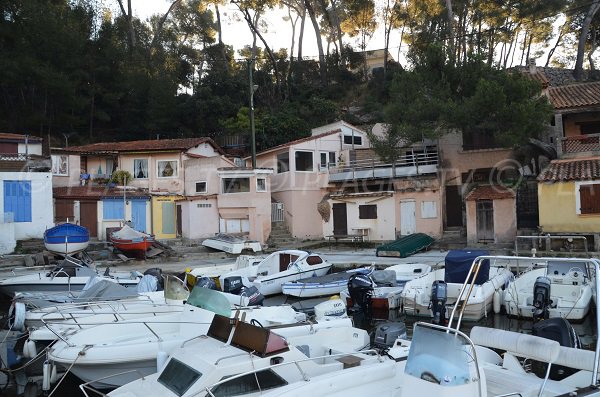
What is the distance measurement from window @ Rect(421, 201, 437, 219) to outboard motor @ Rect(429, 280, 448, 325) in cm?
1547

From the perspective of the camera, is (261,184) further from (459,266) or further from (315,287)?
(459,266)

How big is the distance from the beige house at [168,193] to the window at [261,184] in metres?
0.02

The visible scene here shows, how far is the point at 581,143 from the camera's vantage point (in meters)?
24.9

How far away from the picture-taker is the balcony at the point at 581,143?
965 inches

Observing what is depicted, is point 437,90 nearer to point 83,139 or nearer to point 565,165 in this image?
point 565,165

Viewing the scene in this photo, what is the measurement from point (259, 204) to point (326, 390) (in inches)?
943

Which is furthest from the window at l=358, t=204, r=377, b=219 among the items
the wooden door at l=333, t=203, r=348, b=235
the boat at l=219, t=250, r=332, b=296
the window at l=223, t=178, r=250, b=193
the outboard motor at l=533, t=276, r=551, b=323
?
the outboard motor at l=533, t=276, r=551, b=323

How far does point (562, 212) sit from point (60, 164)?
27144 millimetres

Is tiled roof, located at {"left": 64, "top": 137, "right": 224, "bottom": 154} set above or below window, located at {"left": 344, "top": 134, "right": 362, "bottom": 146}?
below

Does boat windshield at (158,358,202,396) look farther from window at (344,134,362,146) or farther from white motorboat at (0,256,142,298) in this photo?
window at (344,134,362,146)

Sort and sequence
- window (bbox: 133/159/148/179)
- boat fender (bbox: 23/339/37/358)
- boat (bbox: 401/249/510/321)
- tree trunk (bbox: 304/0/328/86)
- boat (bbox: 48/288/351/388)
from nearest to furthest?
boat (bbox: 48/288/351/388), boat fender (bbox: 23/339/37/358), boat (bbox: 401/249/510/321), window (bbox: 133/159/148/179), tree trunk (bbox: 304/0/328/86)

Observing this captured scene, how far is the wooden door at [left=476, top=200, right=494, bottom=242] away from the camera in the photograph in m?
25.4

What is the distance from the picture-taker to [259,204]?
30031 millimetres

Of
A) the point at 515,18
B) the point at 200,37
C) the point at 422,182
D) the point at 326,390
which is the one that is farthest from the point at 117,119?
the point at 326,390
